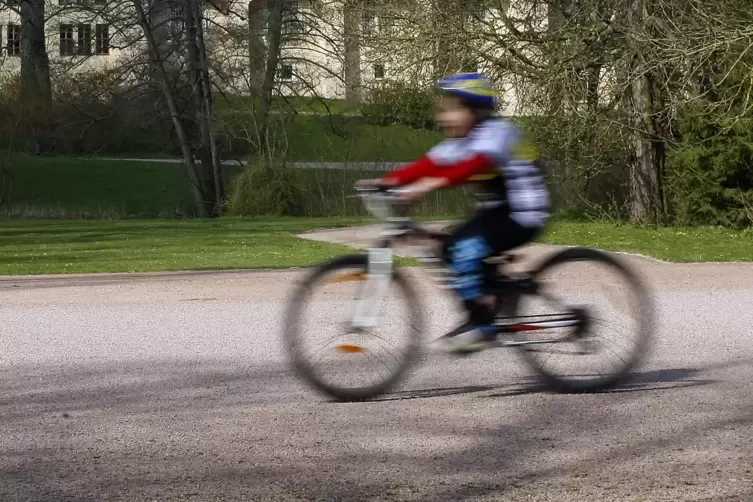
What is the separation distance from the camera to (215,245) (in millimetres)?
19125

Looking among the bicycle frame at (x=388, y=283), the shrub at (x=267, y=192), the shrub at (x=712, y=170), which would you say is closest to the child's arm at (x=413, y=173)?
the bicycle frame at (x=388, y=283)

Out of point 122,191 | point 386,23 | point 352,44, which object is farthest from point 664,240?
point 122,191

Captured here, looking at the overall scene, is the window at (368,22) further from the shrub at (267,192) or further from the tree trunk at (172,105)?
the tree trunk at (172,105)

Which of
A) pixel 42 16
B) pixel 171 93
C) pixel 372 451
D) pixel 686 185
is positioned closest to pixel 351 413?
pixel 372 451

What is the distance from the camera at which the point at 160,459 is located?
5004 mm

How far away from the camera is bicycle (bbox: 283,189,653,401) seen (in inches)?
241

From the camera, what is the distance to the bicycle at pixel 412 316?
612cm

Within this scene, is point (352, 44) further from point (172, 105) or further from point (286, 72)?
point (172, 105)

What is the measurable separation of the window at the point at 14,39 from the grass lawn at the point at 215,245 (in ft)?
75.3

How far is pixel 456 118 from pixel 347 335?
126 centimetres

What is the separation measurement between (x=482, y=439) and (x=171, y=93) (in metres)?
31.3

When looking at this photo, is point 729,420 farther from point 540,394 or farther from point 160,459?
point 160,459

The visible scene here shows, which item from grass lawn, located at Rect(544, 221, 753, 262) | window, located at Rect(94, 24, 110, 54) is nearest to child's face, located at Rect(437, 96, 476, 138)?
grass lawn, located at Rect(544, 221, 753, 262)

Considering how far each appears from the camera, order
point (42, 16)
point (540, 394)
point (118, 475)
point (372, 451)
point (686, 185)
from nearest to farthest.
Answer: point (118, 475) → point (372, 451) → point (540, 394) → point (686, 185) → point (42, 16)
